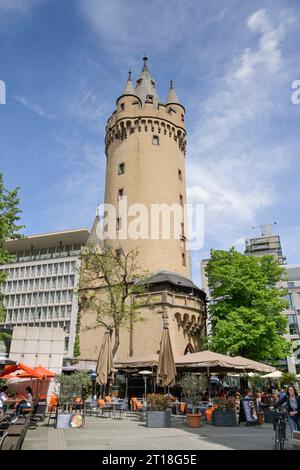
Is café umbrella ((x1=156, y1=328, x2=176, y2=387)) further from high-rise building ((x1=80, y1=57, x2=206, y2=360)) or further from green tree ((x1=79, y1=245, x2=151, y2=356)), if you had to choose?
high-rise building ((x1=80, y1=57, x2=206, y2=360))

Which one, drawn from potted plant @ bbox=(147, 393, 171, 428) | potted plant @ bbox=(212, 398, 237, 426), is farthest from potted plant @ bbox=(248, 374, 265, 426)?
potted plant @ bbox=(147, 393, 171, 428)

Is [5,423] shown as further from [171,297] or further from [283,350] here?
[283,350]

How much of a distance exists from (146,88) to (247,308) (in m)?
29.7

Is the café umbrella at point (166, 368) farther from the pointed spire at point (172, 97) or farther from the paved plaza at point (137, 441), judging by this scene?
the pointed spire at point (172, 97)

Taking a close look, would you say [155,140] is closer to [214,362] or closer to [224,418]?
[214,362]

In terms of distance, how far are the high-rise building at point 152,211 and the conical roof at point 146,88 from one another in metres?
0.21

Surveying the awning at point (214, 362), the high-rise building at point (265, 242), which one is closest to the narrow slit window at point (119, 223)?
the awning at point (214, 362)

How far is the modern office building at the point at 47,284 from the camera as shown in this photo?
69.8 metres

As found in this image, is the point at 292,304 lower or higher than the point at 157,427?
higher

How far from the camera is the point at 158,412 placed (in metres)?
14.8

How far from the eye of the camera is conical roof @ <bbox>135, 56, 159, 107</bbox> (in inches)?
1724
